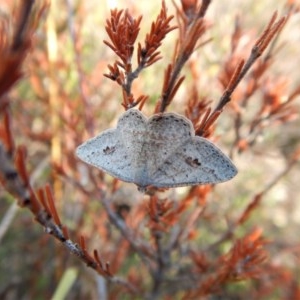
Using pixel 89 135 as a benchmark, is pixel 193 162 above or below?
above

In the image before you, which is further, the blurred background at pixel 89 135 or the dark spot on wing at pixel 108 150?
the blurred background at pixel 89 135

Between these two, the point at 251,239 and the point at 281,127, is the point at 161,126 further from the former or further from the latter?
the point at 281,127

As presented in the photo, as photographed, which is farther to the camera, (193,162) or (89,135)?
(89,135)

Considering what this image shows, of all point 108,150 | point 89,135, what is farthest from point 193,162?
point 89,135

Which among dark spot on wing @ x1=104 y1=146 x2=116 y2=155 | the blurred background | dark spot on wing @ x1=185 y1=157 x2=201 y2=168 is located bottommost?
the blurred background

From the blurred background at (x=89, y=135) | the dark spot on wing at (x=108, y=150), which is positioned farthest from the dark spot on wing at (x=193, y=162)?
the blurred background at (x=89, y=135)

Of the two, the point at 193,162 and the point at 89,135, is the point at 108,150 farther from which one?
the point at 89,135

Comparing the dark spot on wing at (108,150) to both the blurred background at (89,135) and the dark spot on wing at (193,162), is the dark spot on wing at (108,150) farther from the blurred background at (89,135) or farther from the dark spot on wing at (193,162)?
the blurred background at (89,135)

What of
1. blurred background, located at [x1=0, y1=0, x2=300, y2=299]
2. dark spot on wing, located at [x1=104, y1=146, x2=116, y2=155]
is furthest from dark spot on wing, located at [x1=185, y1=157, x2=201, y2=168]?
blurred background, located at [x1=0, y1=0, x2=300, y2=299]

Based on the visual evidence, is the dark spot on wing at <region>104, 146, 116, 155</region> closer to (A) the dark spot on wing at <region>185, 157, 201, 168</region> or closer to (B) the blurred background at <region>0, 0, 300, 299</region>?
(A) the dark spot on wing at <region>185, 157, 201, 168</region>

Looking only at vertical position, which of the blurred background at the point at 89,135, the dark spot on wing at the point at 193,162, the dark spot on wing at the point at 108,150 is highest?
the dark spot on wing at the point at 193,162

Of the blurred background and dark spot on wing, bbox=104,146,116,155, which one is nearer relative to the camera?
dark spot on wing, bbox=104,146,116,155

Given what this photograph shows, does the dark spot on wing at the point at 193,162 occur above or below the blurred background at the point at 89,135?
above
